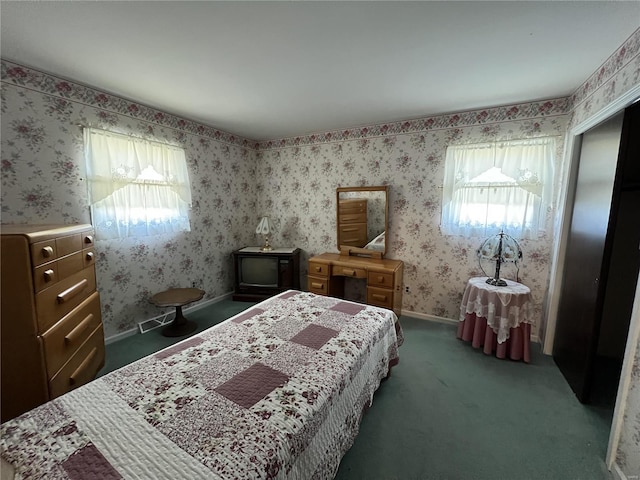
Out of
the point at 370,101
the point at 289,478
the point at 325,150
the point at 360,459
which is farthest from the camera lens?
the point at 325,150

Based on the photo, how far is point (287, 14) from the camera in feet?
4.48

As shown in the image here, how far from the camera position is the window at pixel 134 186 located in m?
2.38

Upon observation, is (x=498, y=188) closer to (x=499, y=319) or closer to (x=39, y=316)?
(x=499, y=319)

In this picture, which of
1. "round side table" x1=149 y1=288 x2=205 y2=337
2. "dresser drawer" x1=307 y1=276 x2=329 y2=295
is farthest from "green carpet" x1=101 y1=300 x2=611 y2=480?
"dresser drawer" x1=307 y1=276 x2=329 y2=295

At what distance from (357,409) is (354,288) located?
87.4 inches

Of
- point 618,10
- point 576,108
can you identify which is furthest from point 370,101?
point 576,108

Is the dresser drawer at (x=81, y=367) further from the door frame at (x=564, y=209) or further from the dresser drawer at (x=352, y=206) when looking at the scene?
the door frame at (x=564, y=209)

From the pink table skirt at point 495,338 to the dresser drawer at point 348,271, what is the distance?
114cm

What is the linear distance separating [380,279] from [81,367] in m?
2.66

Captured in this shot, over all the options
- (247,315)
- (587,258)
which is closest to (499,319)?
(587,258)

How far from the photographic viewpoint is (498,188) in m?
2.69

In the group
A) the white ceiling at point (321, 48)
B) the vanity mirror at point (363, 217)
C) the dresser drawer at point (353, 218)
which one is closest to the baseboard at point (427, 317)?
the vanity mirror at point (363, 217)

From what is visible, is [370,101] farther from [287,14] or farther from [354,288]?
[354,288]

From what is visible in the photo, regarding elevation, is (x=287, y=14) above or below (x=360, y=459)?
above
